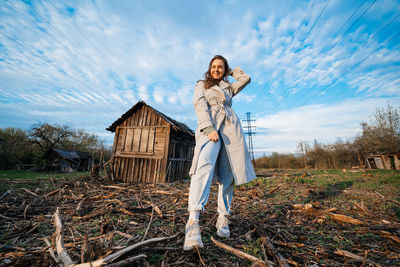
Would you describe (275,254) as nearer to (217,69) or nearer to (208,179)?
(208,179)

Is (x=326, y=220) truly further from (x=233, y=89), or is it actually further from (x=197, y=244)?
(x=233, y=89)

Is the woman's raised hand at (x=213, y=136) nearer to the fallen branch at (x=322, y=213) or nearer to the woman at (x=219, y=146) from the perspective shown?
the woman at (x=219, y=146)

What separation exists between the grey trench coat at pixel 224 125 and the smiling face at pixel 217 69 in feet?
0.50

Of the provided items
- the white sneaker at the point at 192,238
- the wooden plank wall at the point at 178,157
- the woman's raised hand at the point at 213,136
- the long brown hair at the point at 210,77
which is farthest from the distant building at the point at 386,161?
the white sneaker at the point at 192,238

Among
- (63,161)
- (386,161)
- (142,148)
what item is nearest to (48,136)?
(63,161)

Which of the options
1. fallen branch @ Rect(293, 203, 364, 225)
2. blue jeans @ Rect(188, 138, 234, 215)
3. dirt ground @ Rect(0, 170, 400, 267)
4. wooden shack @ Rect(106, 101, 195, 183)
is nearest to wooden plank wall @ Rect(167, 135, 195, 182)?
wooden shack @ Rect(106, 101, 195, 183)

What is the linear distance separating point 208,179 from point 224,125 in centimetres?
82

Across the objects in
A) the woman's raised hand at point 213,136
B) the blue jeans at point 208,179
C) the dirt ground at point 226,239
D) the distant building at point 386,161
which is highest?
the distant building at point 386,161

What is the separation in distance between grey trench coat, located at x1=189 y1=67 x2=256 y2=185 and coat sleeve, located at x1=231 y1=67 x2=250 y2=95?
4.9 inches

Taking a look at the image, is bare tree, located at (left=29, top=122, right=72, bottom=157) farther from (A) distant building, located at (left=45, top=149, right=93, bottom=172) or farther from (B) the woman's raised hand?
(B) the woman's raised hand

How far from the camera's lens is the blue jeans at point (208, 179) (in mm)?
1831

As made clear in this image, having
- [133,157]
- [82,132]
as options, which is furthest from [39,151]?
[133,157]

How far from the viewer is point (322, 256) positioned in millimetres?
1663

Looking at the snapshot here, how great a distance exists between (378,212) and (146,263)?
434 cm
